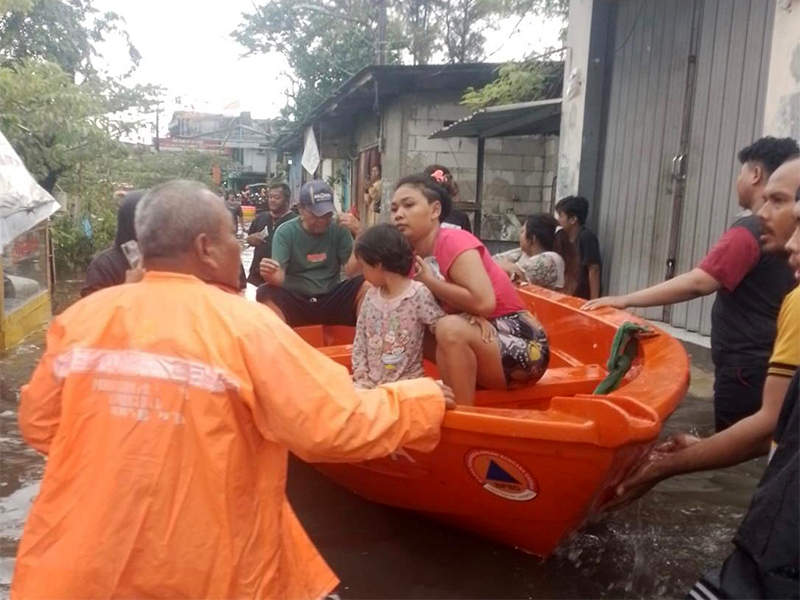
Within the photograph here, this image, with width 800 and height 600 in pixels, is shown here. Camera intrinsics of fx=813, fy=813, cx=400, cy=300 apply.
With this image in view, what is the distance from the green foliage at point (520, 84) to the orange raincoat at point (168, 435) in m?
8.12

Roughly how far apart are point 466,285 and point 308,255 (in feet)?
7.64

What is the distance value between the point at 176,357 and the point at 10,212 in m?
6.27

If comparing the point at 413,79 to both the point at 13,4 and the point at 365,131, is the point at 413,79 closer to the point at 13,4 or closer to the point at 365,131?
the point at 365,131

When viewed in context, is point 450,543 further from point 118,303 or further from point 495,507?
point 118,303

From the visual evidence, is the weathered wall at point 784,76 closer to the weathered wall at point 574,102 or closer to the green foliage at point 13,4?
the weathered wall at point 574,102

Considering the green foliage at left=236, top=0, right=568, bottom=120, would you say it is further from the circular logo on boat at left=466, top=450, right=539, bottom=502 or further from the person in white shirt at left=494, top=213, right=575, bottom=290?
the circular logo on boat at left=466, top=450, right=539, bottom=502

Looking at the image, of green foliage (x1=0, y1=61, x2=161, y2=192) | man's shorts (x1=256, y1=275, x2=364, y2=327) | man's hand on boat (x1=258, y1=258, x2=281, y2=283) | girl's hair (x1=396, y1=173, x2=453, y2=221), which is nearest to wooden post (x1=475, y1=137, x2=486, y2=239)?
green foliage (x1=0, y1=61, x2=161, y2=192)

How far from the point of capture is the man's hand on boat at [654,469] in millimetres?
2394

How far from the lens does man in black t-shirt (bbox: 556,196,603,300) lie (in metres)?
7.29

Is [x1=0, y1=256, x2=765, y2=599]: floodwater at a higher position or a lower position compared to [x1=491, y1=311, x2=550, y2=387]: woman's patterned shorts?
lower

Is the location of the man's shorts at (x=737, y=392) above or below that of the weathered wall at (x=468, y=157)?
below

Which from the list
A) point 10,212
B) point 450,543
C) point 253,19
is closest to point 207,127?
point 253,19

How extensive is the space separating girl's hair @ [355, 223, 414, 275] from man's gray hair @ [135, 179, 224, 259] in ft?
4.49

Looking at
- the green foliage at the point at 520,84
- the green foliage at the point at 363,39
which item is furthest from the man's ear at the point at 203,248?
the green foliage at the point at 363,39
